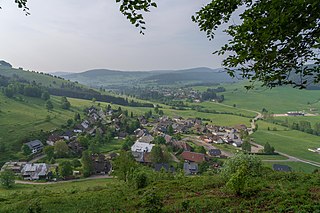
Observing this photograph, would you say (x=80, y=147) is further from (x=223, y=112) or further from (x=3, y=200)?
(x=223, y=112)

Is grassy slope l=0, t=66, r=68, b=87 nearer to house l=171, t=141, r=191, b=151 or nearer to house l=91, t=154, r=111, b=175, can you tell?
house l=171, t=141, r=191, b=151

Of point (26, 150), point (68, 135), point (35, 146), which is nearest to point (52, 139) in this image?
point (35, 146)

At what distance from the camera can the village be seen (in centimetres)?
4638

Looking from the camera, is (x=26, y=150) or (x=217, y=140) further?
(x=217, y=140)

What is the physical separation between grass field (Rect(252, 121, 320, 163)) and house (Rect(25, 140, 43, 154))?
195 feet

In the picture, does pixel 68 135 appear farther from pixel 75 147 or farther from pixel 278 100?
pixel 278 100

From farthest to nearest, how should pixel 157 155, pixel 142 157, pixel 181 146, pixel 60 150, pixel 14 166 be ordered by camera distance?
pixel 181 146 < pixel 60 150 < pixel 142 157 < pixel 157 155 < pixel 14 166

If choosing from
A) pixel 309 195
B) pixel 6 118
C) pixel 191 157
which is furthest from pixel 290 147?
pixel 6 118

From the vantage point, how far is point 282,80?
19.9 ft

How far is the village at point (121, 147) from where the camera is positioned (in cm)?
4638

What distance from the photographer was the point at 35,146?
2370 inches

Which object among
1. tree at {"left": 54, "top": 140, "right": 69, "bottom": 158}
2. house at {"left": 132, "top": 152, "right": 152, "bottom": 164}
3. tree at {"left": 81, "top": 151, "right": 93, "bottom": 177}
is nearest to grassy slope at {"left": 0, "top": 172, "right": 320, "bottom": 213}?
tree at {"left": 81, "top": 151, "right": 93, "bottom": 177}

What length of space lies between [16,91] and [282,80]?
120m

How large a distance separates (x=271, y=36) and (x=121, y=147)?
61.8 meters
